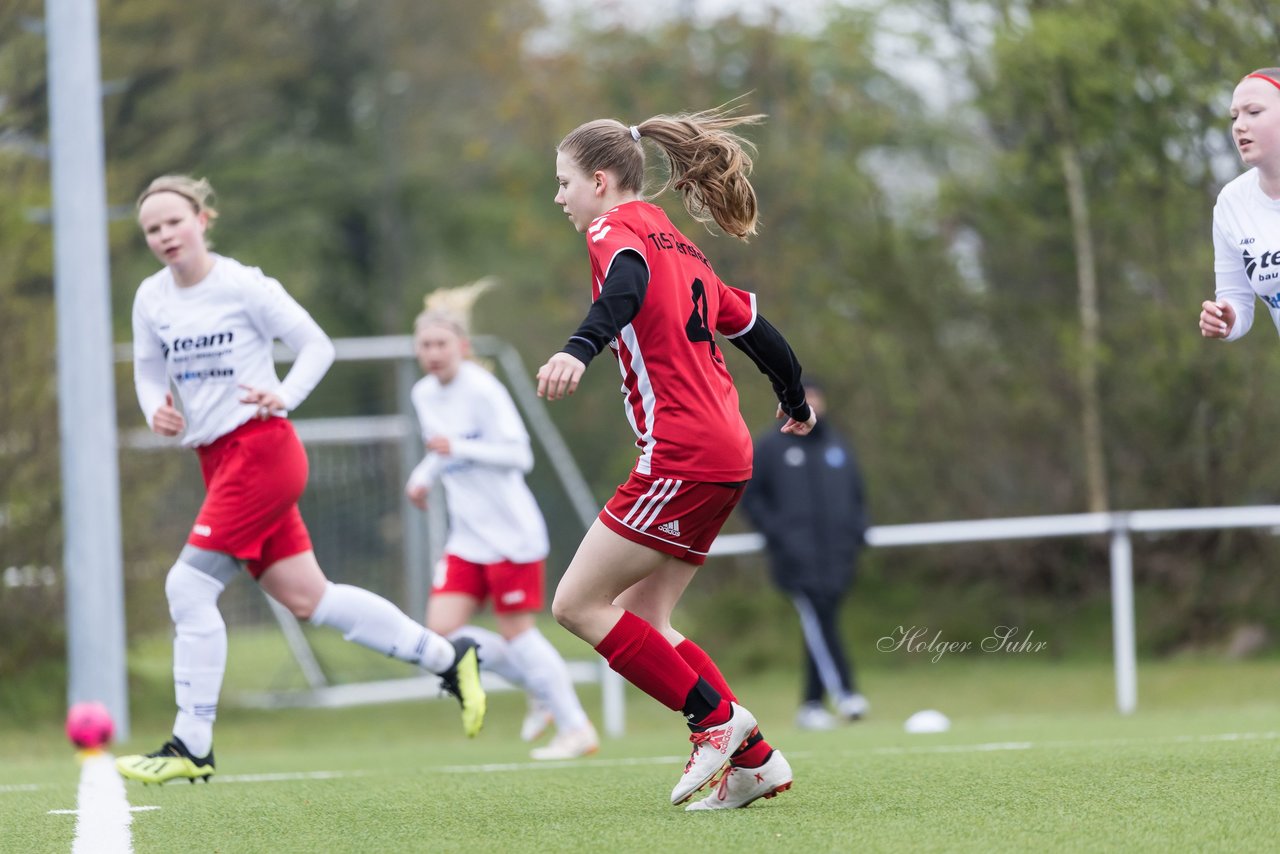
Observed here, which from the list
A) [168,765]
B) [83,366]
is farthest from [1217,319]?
[83,366]

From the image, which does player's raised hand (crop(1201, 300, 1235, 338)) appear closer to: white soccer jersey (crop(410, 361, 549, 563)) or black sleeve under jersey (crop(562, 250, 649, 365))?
black sleeve under jersey (crop(562, 250, 649, 365))

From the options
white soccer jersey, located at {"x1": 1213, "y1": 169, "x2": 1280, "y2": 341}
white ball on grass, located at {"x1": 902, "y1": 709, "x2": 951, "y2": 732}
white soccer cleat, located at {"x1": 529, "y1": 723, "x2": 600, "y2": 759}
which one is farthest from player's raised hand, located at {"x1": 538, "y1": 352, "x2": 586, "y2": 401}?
white ball on grass, located at {"x1": 902, "y1": 709, "x2": 951, "y2": 732}

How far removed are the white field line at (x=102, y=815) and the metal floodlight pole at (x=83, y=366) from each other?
3653 millimetres

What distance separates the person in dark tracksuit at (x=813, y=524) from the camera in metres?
10.6

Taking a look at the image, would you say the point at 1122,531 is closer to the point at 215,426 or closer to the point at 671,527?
the point at 215,426

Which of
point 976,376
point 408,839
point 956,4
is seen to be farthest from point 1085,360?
point 408,839

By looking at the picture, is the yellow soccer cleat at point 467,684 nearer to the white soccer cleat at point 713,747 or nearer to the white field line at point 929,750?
the white field line at point 929,750

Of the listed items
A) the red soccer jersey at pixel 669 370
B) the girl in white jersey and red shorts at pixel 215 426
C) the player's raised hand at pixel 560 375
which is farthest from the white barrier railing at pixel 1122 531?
the player's raised hand at pixel 560 375

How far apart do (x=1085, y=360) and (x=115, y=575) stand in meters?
7.25

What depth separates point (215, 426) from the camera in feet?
19.4

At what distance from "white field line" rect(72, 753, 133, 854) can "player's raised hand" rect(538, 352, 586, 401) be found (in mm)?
1530

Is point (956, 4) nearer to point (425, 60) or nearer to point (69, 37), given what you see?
point (69, 37)

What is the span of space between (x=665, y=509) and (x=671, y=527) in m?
0.06

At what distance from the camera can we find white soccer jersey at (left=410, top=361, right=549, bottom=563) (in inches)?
320
